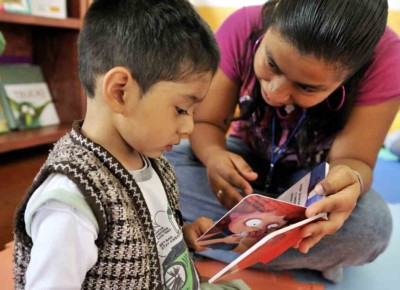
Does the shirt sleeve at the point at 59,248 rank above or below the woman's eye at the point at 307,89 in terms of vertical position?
below

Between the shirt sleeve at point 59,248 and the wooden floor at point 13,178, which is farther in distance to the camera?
the wooden floor at point 13,178

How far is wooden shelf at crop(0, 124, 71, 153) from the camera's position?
1343 mm

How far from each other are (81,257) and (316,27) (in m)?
0.51

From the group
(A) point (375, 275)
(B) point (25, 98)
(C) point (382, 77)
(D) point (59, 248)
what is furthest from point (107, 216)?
(B) point (25, 98)

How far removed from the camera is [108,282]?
0.49 meters

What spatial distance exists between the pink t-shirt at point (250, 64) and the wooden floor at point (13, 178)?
697 millimetres

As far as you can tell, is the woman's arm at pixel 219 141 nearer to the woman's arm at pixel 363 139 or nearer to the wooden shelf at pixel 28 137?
the woman's arm at pixel 363 139

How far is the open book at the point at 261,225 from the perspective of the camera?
604 millimetres

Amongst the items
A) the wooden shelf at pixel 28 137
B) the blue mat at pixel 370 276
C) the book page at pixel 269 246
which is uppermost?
the book page at pixel 269 246

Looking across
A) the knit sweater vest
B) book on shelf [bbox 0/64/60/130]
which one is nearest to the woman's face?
the knit sweater vest

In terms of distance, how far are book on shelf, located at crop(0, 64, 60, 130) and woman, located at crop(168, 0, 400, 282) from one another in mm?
760

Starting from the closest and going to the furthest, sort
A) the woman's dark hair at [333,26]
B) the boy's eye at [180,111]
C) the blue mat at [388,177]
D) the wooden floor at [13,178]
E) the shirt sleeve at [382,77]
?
the boy's eye at [180,111]
the woman's dark hair at [333,26]
the shirt sleeve at [382,77]
the wooden floor at [13,178]
the blue mat at [388,177]

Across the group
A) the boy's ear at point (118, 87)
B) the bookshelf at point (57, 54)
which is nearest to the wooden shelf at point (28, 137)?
the bookshelf at point (57, 54)

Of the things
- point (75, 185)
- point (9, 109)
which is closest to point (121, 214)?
point (75, 185)
